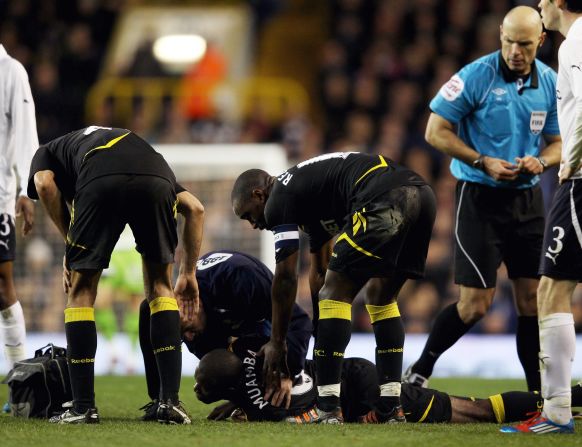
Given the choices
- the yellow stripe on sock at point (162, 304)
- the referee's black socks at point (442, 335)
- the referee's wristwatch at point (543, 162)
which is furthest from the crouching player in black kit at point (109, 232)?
the referee's wristwatch at point (543, 162)

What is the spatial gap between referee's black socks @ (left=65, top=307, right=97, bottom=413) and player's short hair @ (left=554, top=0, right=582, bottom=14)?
2.68 m

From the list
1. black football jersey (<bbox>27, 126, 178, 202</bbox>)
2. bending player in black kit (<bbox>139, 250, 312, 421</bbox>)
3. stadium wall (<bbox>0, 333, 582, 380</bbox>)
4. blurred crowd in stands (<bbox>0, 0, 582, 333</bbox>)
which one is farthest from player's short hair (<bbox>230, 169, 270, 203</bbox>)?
blurred crowd in stands (<bbox>0, 0, 582, 333</bbox>)

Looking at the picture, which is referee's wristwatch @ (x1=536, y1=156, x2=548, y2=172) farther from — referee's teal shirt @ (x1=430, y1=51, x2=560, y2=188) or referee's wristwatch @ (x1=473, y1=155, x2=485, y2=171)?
referee's wristwatch @ (x1=473, y1=155, x2=485, y2=171)

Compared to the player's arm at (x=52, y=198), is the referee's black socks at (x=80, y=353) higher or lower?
lower

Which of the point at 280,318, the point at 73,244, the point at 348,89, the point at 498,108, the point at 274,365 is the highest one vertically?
the point at 348,89

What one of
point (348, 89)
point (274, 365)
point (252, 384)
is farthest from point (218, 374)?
point (348, 89)

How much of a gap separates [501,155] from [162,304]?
230 centimetres

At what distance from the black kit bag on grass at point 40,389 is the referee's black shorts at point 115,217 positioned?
78 cm

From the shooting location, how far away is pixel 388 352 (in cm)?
568

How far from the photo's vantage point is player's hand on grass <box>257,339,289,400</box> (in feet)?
17.9

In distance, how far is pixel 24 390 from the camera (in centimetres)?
581

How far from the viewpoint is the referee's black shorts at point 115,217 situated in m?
5.25

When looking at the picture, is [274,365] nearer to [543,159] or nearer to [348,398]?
[348,398]

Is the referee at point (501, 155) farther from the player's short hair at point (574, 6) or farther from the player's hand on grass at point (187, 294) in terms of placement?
the player's hand on grass at point (187, 294)
